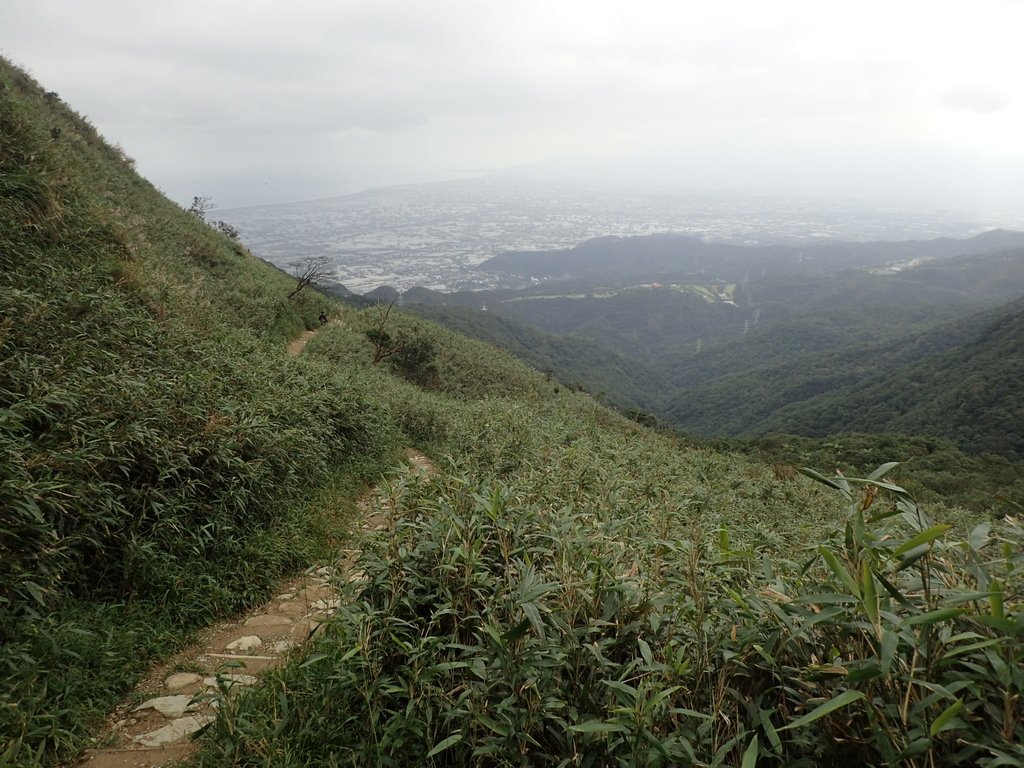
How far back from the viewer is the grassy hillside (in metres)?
1.47

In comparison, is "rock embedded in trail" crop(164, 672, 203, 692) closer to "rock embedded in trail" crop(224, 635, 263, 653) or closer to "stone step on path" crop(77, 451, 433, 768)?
"stone step on path" crop(77, 451, 433, 768)

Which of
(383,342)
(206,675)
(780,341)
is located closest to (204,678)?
(206,675)

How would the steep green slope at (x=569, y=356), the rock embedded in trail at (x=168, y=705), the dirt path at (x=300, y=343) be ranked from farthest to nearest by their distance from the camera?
the steep green slope at (x=569, y=356) < the dirt path at (x=300, y=343) < the rock embedded in trail at (x=168, y=705)

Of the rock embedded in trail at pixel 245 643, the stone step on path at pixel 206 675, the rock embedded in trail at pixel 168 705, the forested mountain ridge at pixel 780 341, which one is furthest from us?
the forested mountain ridge at pixel 780 341

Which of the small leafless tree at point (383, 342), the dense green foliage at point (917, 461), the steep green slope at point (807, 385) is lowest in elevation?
the steep green slope at point (807, 385)

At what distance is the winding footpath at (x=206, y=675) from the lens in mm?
2527

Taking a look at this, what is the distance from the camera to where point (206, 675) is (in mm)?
3107

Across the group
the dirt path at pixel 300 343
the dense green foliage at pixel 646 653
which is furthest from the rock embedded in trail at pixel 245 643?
the dirt path at pixel 300 343

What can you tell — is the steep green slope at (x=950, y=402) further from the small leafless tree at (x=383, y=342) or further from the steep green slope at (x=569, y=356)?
the small leafless tree at (x=383, y=342)

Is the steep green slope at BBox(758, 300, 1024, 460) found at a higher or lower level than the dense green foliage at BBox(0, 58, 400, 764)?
lower

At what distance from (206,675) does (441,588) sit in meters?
1.93

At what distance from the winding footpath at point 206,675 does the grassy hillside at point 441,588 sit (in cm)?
14

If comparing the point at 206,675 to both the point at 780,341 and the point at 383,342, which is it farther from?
the point at 780,341

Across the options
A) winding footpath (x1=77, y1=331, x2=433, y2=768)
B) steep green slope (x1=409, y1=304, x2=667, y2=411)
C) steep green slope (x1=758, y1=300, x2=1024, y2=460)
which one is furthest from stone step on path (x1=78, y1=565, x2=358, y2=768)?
steep green slope (x1=409, y1=304, x2=667, y2=411)
